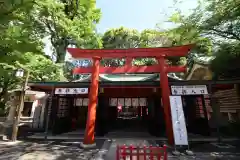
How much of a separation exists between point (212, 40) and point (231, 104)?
17.2 ft

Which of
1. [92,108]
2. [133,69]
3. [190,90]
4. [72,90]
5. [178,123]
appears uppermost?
[133,69]

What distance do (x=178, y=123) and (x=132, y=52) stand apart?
446 centimetres

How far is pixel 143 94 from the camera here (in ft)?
37.7

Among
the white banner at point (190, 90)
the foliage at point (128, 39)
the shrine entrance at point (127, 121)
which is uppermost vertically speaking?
the foliage at point (128, 39)

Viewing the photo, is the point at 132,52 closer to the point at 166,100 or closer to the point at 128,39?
the point at 166,100

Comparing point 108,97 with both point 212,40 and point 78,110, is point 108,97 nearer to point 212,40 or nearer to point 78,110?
point 78,110

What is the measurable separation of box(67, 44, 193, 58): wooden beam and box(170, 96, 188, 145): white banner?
2728 mm

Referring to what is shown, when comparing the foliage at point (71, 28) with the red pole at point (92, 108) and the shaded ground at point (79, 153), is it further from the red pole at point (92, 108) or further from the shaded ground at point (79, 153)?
the shaded ground at point (79, 153)

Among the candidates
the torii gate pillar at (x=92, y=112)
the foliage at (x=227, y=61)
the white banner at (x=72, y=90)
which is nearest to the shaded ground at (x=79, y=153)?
the torii gate pillar at (x=92, y=112)

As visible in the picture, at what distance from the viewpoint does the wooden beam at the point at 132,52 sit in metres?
8.15

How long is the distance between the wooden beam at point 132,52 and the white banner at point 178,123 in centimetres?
273

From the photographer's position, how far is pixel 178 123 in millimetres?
6484

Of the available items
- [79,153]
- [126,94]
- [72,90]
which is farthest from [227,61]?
[79,153]

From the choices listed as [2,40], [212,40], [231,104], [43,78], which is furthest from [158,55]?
[43,78]
